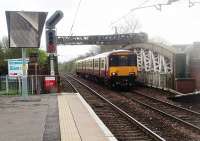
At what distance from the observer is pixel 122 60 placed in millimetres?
37125

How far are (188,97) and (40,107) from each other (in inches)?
324

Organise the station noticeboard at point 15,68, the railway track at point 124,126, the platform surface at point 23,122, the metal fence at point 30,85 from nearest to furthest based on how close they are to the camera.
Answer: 1. the platform surface at point 23,122
2. the railway track at point 124,126
3. the station noticeboard at point 15,68
4. the metal fence at point 30,85

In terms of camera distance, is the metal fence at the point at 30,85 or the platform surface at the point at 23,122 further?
the metal fence at the point at 30,85

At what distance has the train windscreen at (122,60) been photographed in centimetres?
3694

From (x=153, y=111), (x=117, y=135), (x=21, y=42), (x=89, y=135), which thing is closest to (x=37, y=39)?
(x=21, y=42)

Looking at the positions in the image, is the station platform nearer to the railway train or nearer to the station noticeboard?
the station noticeboard

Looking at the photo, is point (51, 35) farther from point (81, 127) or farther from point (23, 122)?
point (81, 127)

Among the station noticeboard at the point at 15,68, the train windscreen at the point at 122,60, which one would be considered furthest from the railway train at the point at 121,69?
the station noticeboard at the point at 15,68

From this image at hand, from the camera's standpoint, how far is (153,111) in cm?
2133

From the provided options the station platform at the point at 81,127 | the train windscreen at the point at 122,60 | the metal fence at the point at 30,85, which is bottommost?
the station platform at the point at 81,127

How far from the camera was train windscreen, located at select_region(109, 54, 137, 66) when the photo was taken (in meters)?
36.9

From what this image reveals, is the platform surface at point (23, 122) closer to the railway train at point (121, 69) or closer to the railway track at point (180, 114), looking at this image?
the railway track at point (180, 114)

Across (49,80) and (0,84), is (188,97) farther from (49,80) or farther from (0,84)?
(0,84)

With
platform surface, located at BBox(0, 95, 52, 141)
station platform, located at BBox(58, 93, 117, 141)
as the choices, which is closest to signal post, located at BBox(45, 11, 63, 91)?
platform surface, located at BBox(0, 95, 52, 141)
